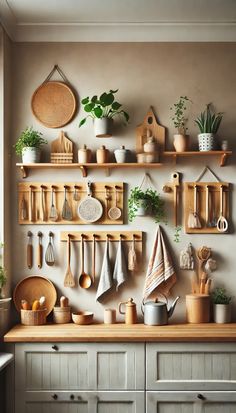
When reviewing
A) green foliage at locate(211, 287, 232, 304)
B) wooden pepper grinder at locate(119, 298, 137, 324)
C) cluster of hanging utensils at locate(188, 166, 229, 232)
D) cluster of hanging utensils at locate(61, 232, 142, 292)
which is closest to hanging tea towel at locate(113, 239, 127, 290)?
cluster of hanging utensils at locate(61, 232, 142, 292)

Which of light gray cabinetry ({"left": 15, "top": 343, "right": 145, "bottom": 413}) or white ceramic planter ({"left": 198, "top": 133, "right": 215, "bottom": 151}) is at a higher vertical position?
white ceramic planter ({"left": 198, "top": 133, "right": 215, "bottom": 151})

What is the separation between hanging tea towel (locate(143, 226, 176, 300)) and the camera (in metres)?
4.04

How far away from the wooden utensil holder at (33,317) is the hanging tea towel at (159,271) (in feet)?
2.34

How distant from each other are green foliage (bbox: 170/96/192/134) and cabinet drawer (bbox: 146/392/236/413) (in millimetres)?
1765

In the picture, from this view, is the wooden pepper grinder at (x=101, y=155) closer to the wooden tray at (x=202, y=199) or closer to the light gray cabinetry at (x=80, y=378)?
the wooden tray at (x=202, y=199)

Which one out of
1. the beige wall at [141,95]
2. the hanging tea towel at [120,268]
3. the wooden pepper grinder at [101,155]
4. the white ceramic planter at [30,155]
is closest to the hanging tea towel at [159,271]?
the beige wall at [141,95]

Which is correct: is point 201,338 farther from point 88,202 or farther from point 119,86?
point 119,86

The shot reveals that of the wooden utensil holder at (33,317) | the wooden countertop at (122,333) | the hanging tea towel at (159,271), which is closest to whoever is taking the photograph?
the wooden countertop at (122,333)

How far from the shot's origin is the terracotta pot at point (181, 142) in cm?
399

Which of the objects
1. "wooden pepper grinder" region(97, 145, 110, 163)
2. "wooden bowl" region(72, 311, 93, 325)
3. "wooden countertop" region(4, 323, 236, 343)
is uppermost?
"wooden pepper grinder" region(97, 145, 110, 163)

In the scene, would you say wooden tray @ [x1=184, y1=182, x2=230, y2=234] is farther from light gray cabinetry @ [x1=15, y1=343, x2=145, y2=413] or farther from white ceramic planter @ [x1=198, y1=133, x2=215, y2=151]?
light gray cabinetry @ [x1=15, y1=343, x2=145, y2=413]

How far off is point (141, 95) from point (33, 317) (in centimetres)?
170

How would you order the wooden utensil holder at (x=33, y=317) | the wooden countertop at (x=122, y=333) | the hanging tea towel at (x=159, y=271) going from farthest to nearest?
the hanging tea towel at (x=159, y=271), the wooden utensil holder at (x=33, y=317), the wooden countertop at (x=122, y=333)

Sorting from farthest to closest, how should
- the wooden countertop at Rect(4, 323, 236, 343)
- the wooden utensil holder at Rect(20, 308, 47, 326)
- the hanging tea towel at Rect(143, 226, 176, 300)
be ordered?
the hanging tea towel at Rect(143, 226, 176, 300), the wooden utensil holder at Rect(20, 308, 47, 326), the wooden countertop at Rect(4, 323, 236, 343)
